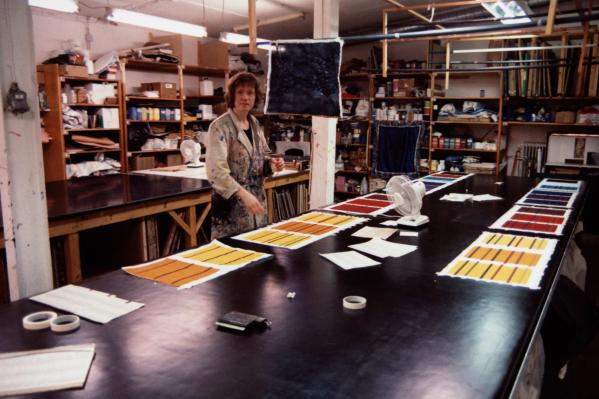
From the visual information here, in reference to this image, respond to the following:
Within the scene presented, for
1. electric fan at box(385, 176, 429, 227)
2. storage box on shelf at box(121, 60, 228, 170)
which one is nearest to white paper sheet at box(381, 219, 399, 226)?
electric fan at box(385, 176, 429, 227)

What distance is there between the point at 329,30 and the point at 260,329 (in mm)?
3313

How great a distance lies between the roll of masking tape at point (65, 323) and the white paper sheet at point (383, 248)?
Result: 1340 millimetres

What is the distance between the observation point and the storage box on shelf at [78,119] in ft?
19.7

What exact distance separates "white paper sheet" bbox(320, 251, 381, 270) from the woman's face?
1359 millimetres

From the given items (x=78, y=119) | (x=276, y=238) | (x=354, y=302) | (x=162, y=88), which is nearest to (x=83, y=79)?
(x=78, y=119)

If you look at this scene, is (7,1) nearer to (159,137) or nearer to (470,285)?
(470,285)

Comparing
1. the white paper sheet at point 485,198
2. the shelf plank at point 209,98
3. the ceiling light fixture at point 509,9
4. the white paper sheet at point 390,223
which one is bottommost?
the white paper sheet at point 390,223

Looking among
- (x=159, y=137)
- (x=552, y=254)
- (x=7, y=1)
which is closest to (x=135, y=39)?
(x=159, y=137)

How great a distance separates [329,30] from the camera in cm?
425

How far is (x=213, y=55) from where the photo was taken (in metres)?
8.12

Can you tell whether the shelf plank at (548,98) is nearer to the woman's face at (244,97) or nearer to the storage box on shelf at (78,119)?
the woman's face at (244,97)

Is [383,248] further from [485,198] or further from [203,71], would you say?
[203,71]

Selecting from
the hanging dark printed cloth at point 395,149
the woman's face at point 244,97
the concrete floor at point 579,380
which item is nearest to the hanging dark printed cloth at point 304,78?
the woman's face at point 244,97

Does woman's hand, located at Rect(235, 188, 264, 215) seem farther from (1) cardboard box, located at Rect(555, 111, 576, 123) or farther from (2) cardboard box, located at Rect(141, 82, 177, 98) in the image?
(1) cardboard box, located at Rect(555, 111, 576, 123)
